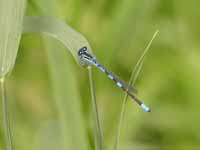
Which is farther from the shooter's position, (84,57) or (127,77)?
(127,77)

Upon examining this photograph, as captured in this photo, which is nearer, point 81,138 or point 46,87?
point 81,138

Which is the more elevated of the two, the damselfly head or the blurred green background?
the blurred green background

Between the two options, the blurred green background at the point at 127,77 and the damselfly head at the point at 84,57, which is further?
the blurred green background at the point at 127,77

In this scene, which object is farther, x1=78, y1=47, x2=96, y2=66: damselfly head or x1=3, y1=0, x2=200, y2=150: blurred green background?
x1=3, y1=0, x2=200, y2=150: blurred green background

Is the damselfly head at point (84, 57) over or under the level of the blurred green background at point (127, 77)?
under

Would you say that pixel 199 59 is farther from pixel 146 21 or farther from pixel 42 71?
pixel 42 71

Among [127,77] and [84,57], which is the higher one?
[127,77]

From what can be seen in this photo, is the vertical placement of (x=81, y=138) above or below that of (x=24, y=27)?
below

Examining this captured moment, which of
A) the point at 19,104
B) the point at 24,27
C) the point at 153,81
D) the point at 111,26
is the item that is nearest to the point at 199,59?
the point at 153,81
